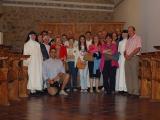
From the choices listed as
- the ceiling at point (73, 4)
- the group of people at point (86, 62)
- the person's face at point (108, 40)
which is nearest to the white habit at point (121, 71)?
the group of people at point (86, 62)

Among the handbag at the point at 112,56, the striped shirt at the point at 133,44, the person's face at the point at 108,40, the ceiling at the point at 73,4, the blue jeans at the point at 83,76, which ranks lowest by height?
the blue jeans at the point at 83,76

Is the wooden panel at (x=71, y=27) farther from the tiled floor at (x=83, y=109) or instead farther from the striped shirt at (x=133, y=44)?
the tiled floor at (x=83, y=109)

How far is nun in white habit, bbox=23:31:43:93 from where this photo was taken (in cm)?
924

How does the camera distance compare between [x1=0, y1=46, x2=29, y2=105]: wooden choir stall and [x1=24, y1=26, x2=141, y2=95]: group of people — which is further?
[x1=24, y1=26, x2=141, y2=95]: group of people

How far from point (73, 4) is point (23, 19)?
1.96 metres

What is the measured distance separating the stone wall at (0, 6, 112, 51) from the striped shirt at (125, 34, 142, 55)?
6.01 meters

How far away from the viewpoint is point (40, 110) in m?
6.43

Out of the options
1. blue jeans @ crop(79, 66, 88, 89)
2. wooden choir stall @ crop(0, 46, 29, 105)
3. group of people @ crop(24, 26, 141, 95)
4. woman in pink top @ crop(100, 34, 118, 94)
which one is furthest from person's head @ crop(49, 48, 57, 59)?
woman in pink top @ crop(100, 34, 118, 94)

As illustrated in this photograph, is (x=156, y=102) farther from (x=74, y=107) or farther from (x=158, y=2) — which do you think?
(x=158, y=2)

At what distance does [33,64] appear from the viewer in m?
9.27

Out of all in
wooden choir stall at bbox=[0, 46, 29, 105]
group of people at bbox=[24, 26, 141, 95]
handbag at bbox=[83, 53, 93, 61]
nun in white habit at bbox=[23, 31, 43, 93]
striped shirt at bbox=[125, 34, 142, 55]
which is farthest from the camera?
handbag at bbox=[83, 53, 93, 61]

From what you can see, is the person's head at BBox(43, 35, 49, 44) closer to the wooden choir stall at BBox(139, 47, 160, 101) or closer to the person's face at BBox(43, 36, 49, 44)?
the person's face at BBox(43, 36, 49, 44)

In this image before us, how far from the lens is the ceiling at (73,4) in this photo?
1441 cm

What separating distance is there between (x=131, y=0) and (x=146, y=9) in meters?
1.85
